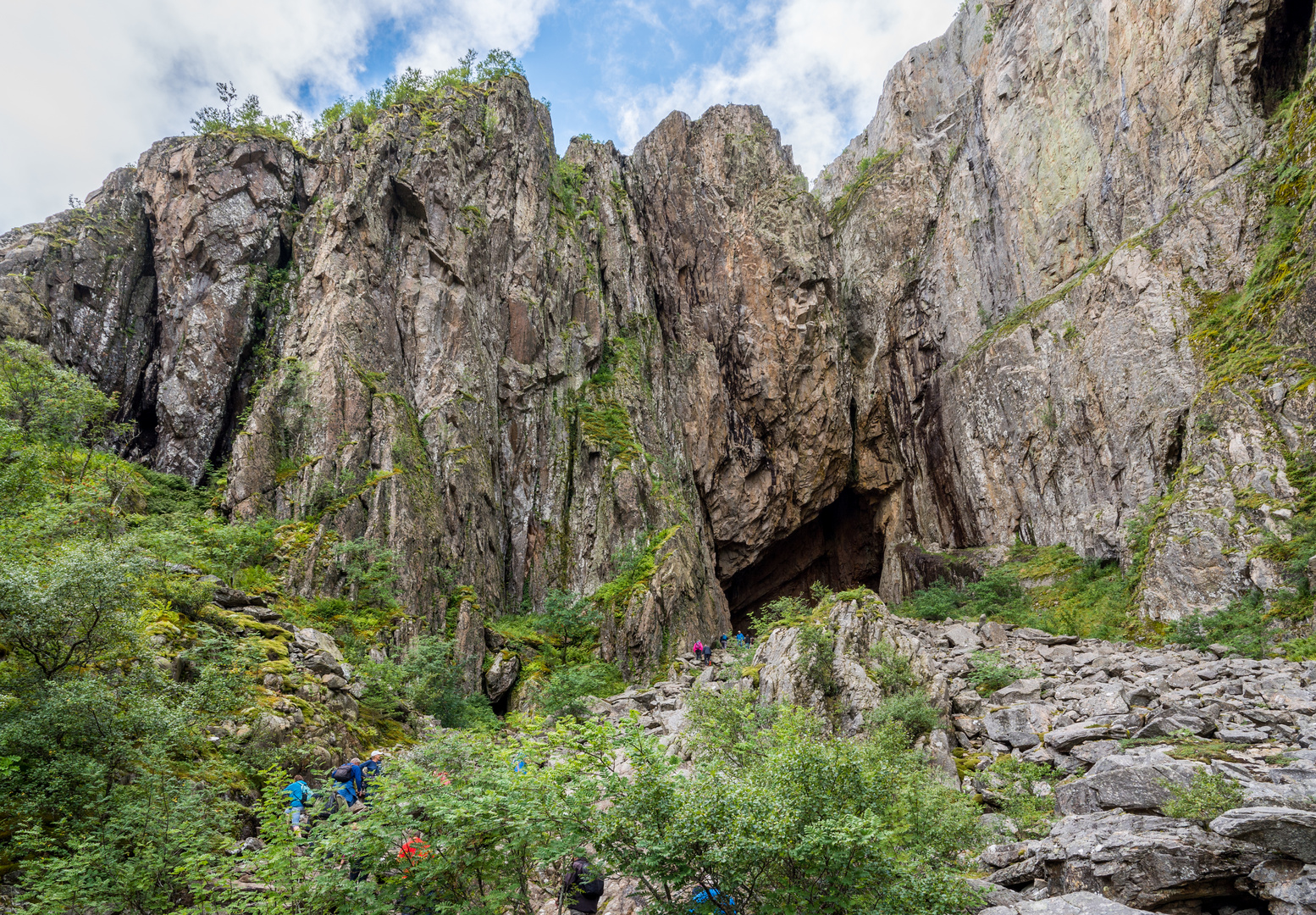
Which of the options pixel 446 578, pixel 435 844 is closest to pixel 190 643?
pixel 435 844

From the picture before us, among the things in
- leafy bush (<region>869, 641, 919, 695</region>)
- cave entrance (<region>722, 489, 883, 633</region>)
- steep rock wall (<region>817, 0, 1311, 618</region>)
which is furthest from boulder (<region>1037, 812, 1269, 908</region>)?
cave entrance (<region>722, 489, 883, 633</region>)

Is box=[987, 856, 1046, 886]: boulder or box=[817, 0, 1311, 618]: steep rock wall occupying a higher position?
box=[817, 0, 1311, 618]: steep rock wall

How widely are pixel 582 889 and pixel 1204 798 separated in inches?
257

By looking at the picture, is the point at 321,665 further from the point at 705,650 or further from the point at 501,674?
the point at 705,650

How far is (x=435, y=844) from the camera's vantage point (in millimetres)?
5820

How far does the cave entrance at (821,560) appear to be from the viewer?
39406mm

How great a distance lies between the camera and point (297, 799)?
24.7 ft

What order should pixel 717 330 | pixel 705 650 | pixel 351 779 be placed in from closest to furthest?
pixel 351 779, pixel 705 650, pixel 717 330

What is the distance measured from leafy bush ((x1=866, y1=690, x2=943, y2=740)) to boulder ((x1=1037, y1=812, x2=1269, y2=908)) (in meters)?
4.95

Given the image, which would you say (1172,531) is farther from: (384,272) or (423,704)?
(384,272)

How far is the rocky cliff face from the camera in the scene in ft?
74.0

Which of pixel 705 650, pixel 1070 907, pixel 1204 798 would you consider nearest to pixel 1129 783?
pixel 1204 798

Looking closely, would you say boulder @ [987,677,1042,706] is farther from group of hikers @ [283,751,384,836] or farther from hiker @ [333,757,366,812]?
hiker @ [333,757,366,812]

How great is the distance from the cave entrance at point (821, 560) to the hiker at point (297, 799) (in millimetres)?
32151
